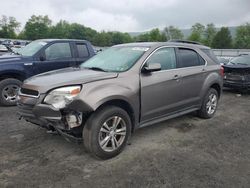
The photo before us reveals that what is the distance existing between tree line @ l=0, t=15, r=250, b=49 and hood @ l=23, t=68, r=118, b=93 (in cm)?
5751

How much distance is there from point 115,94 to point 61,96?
77 cm

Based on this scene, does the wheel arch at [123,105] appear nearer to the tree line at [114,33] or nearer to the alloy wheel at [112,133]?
the alloy wheel at [112,133]

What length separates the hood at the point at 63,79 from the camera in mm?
3609

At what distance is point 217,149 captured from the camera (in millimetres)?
4254

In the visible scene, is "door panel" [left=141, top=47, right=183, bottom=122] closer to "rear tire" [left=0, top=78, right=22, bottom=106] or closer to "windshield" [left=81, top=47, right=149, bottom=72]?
"windshield" [left=81, top=47, right=149, bottom=72]

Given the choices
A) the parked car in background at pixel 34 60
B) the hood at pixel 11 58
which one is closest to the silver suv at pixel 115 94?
the parked car in background at pixel 34 60

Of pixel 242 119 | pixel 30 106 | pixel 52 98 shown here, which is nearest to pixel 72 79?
pixel 52 98

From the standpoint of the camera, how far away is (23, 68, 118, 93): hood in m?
3.61

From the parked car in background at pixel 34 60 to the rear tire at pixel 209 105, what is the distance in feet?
13.0

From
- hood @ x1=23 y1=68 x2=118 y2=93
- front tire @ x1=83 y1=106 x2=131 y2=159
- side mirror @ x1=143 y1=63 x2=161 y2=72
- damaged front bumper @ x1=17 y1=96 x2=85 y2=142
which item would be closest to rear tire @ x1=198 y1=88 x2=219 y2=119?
side mirror @ x1=143 y1=63 x2=161 y2=72

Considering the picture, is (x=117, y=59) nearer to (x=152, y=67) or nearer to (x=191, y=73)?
(x=152, y=67)

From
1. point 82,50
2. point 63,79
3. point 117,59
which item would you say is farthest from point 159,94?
point 82,50

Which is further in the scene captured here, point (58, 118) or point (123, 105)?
point (123, 105)

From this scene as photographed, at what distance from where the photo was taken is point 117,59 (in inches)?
181
